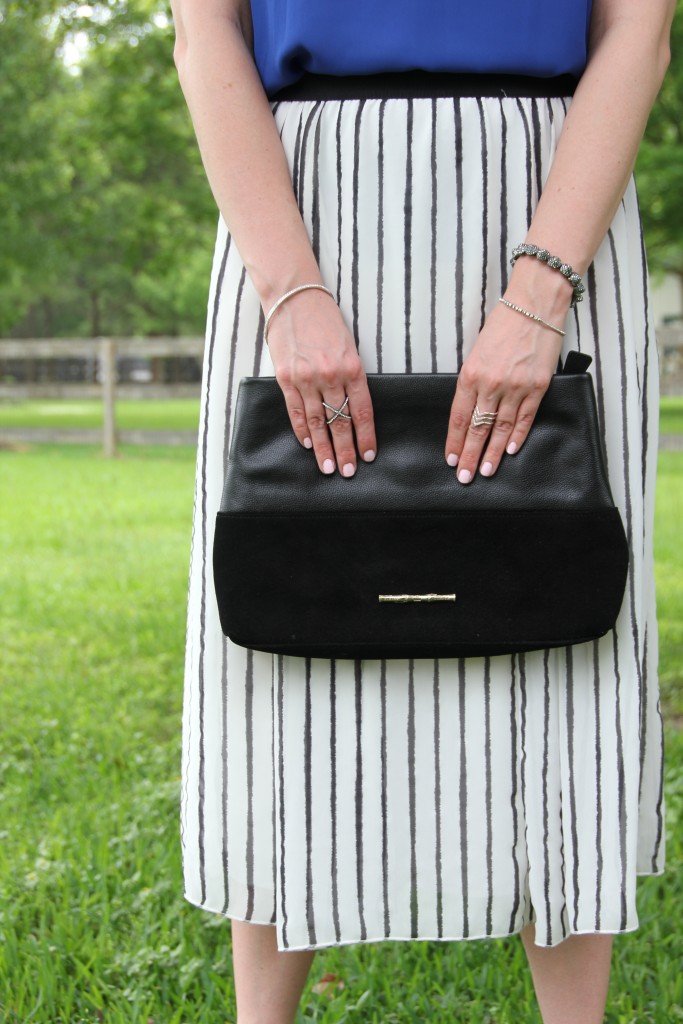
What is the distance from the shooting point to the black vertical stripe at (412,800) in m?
1.43

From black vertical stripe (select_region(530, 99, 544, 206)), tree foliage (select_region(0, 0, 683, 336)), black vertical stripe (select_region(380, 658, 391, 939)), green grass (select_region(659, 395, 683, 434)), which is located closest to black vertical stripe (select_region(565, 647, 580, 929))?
black vertical stripe (select_region(380, 658, 391, 939))

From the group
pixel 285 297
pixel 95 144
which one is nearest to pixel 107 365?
pixel 95 144

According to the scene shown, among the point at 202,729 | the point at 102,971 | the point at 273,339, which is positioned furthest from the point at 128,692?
the point at 273,339

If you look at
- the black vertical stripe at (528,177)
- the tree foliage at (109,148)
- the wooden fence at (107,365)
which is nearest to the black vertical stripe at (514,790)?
the black vertical stripe at (528,177)

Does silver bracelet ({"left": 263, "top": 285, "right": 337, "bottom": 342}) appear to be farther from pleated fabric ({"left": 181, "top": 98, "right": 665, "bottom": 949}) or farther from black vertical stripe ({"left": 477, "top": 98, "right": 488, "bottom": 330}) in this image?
black vertical stripe ({"left": 477, "top": 98, "right": 488, "bottom": 330})

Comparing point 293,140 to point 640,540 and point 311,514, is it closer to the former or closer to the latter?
point 311,514

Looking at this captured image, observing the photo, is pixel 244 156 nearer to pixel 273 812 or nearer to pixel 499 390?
pixel 499 390

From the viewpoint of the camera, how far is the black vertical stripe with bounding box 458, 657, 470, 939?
4.67 ft

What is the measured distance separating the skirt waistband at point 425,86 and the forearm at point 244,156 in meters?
0.09

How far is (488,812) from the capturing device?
1.45 metres

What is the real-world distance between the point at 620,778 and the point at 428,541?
41 centimetres

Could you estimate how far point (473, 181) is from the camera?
141 cm

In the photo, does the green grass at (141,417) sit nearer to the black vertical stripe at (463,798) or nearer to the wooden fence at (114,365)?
the wooden fence at (114,365)

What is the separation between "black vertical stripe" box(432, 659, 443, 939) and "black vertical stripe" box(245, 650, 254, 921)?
0.78 feet
